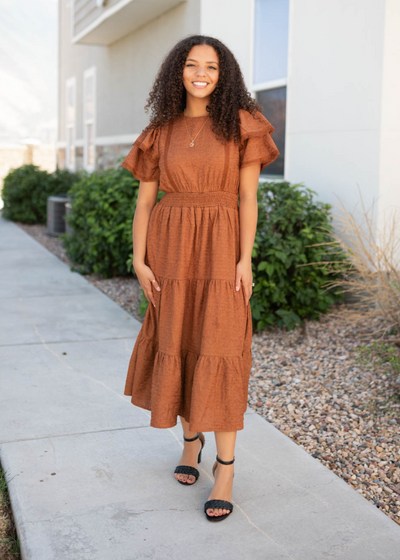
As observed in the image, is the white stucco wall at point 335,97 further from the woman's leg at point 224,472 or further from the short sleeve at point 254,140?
the woman's leg at point 224,472

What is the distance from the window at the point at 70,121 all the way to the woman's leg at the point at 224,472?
12.5 m

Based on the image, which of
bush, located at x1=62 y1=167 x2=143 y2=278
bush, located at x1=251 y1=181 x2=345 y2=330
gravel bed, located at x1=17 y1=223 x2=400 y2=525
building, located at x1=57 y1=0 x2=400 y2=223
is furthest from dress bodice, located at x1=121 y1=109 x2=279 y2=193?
bush, located at x1=62 y1=167 x2=143 y2=278

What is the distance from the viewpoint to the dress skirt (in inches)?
89.5

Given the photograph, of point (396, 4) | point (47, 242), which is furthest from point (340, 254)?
point (47, 242)

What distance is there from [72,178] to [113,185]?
18.3ft

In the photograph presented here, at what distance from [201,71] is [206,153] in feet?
1.03

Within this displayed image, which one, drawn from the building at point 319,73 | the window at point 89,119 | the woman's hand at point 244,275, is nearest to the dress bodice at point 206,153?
the woman's hand at point 244,275

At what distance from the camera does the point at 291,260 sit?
4.46 m

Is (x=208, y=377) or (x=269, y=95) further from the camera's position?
(x=269, y=95)

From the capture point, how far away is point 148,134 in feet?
8.00

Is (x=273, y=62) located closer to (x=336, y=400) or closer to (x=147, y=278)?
(x=336, y=400)

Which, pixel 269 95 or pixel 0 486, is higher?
pixel 269 95

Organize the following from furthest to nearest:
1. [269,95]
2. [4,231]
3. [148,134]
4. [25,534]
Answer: [4,231] → [269,95] → [148,134] → [25,534]

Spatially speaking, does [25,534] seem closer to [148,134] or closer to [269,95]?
[148,134]
